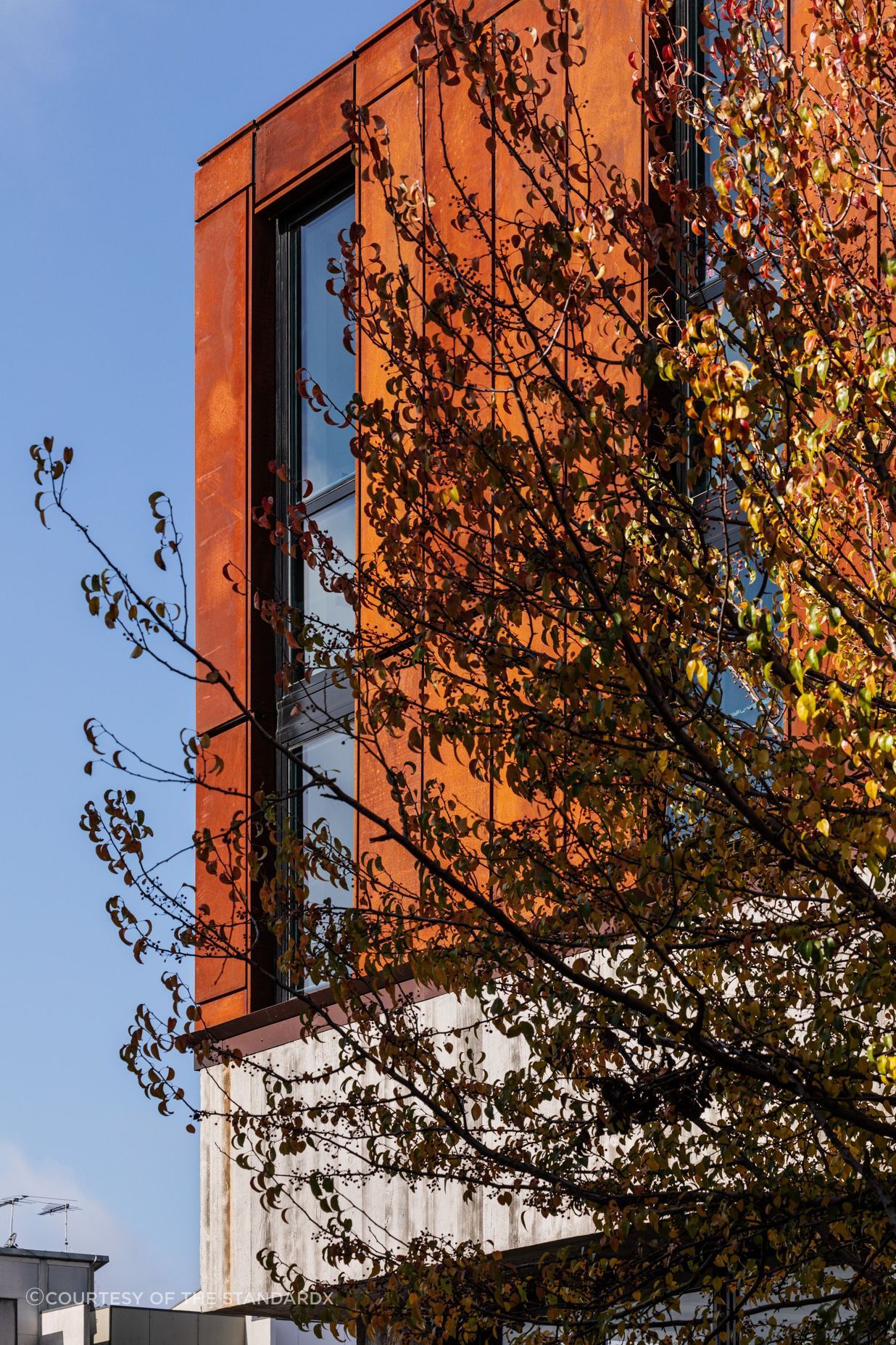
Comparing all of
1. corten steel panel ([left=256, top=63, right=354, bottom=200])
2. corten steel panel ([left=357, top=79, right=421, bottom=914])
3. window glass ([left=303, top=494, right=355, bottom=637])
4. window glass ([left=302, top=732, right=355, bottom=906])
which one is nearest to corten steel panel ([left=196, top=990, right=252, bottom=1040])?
window glass ([left=302, top=732, right=355, bottom=906])

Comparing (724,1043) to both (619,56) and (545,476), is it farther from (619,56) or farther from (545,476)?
(619,56)

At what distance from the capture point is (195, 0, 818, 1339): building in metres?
15.8

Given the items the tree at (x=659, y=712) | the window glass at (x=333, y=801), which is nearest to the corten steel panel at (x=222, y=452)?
the window glass at (x=333, y=801)

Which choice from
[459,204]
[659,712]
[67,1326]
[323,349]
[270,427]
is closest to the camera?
[659,712]

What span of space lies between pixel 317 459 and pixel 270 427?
88 cm

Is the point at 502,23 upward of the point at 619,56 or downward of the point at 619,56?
upward

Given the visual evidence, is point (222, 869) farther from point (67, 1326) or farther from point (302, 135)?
point (67, 1326)

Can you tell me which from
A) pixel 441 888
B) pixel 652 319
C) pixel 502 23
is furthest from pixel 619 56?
pixel 441 888

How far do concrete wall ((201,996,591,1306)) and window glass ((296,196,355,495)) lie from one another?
18.6 ft

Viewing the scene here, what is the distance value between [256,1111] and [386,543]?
9780 millimetres

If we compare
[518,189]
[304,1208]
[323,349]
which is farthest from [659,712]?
[323,349]

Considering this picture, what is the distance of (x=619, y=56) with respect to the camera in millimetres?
14750

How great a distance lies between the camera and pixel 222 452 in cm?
1908

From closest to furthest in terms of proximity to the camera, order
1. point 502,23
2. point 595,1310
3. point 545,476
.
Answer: point 545,476 < point 595,1310 < point 502,23
